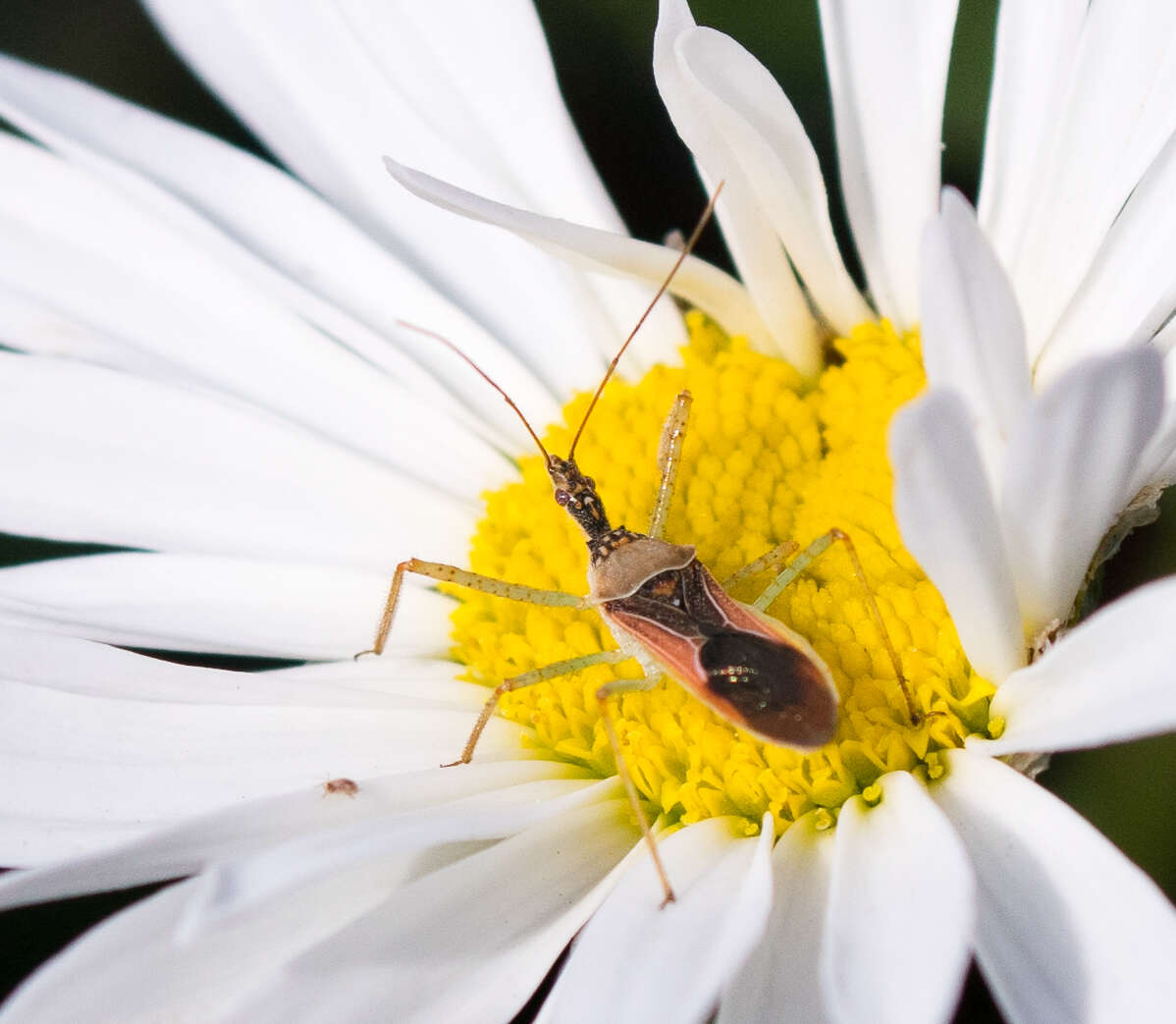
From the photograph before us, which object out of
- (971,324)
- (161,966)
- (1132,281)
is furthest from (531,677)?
(1132,281)

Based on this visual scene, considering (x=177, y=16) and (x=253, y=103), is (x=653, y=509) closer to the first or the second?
(x=253, y=103)

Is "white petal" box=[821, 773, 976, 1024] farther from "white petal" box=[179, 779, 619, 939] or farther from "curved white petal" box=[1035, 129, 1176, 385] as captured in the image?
"curved white petal" box=[1035, 129, 1176, 385]

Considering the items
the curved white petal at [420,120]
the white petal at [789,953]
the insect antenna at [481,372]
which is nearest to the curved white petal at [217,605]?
the insect antenna at [481,372]

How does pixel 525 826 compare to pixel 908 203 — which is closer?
pixel 525 826

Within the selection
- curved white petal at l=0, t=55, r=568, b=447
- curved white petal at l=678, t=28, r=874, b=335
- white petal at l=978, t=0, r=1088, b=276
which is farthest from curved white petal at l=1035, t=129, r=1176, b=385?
curved white petal at l=0, t=55, r=568, b=447

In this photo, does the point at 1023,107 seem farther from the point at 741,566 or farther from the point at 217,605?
the point at 217,605

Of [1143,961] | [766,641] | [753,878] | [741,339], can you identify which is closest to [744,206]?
[741,339]
